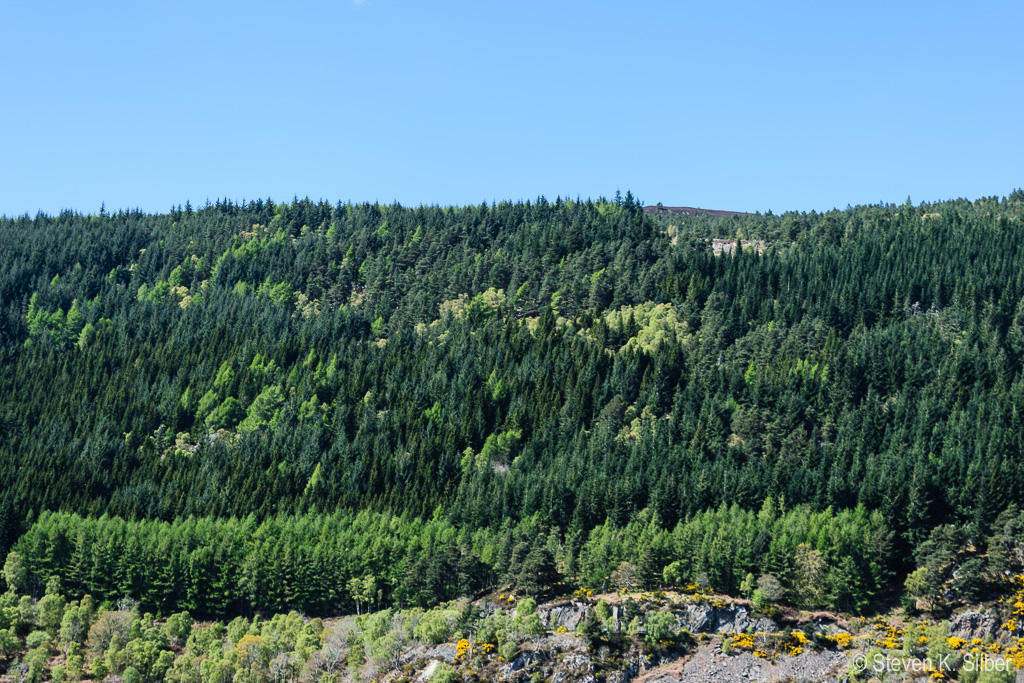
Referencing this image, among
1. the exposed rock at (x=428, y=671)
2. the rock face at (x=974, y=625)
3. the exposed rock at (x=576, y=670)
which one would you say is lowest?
the exposed rock at (x=428, y=671)

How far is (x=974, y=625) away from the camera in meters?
127

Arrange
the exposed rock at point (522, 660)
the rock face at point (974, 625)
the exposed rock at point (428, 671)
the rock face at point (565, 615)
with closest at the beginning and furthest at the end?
1. the exposed rock at point (522, 660)
2. the exposed rock at point (428, 671)
3. the rock face at point (974, 625)
4. the rock face at point (565, 615)

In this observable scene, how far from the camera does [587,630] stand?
125 meters

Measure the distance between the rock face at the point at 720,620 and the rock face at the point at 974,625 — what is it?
768 inches

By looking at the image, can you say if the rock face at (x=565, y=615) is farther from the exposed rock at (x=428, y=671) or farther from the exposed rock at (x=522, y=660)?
the exposed rock at (x=428, y=671)

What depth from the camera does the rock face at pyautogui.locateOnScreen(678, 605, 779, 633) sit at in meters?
130

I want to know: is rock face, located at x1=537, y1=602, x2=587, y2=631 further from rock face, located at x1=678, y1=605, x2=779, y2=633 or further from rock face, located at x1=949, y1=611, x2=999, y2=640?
rock face, located at x1=949, y1=611, x2=999, y2=640

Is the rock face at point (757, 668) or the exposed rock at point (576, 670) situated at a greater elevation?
the rock face at point (757, 668)

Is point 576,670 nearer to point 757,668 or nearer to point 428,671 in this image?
point 428,671

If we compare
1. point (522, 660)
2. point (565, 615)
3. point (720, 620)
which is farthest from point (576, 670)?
point (720, 620)

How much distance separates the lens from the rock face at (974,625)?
126119 mm

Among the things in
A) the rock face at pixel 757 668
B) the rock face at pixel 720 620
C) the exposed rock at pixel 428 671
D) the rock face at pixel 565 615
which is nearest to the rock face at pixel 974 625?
the rock face at pixel 757 668

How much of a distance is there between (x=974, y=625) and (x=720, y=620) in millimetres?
27405

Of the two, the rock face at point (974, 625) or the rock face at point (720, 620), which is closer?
the rock face at point (974, 625)
